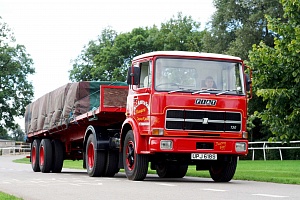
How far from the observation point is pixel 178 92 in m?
16.3

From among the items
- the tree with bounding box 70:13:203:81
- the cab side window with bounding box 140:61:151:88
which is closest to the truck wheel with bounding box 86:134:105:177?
the cab side window with bounding box 140:61:151:88

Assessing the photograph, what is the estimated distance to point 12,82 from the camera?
285ft

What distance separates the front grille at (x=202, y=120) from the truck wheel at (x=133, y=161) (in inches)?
43.9

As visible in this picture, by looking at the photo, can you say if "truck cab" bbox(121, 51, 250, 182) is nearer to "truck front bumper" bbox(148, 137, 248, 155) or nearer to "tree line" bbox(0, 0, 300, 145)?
"truck front bumper" bbox(148, 137, 248, 155)

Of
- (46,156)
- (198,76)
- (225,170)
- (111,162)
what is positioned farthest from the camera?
(46,156)

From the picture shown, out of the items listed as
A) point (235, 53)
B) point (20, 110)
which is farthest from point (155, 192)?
point (20, 110)

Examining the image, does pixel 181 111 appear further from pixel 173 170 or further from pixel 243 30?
pixel 243 30

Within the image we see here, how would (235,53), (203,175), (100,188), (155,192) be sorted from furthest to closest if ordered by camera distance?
(235,53), (203,175), (100,188), (155,192)

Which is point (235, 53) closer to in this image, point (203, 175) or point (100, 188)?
point (203, 175)

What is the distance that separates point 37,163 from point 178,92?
10787 millimetres

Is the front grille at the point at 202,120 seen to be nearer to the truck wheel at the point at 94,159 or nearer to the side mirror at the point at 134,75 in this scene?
the side mirror at the point at 134,75

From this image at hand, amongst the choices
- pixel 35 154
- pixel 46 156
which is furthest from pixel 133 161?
pixel 35 154

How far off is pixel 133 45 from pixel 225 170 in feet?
194

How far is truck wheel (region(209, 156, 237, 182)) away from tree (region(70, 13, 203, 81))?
5197 centimetres
